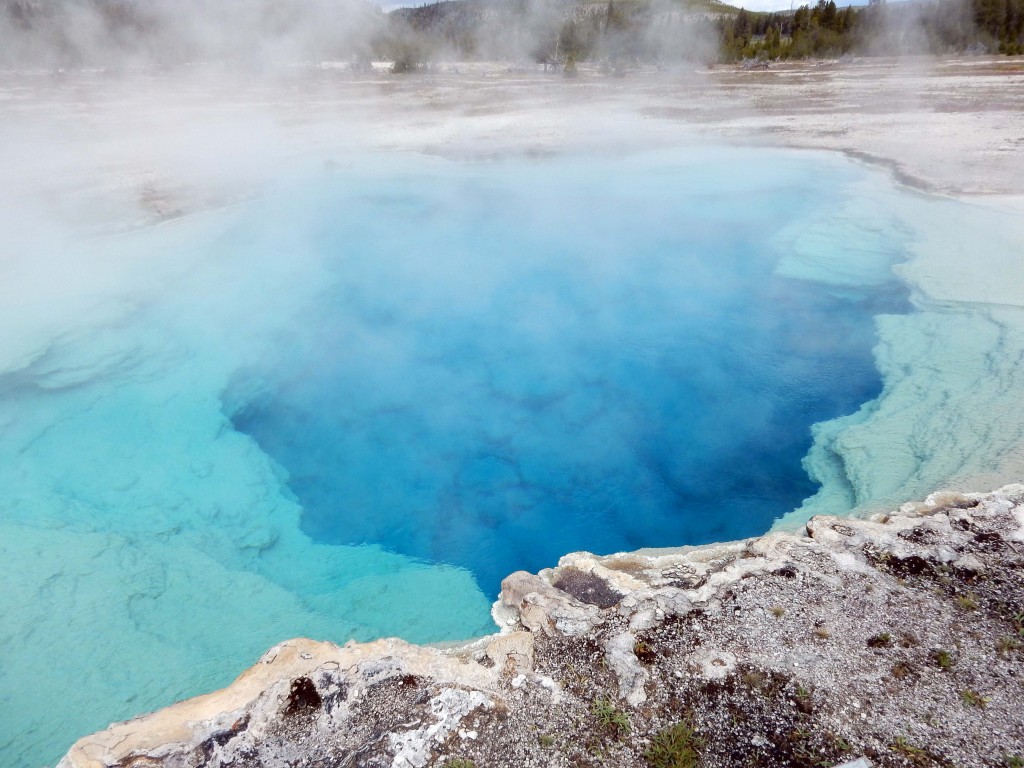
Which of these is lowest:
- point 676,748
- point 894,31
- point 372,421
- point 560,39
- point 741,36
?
point 676,748

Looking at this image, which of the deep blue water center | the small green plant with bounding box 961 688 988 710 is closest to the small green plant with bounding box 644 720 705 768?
the small green plant with bounding box 961 688 988 710

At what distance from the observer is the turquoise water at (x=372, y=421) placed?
3.50 m

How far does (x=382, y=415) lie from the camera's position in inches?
208

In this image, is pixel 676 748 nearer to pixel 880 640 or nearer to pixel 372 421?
pixel 880 640

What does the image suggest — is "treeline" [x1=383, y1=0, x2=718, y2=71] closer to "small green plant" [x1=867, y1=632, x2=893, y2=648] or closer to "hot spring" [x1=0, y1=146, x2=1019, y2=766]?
"hot spring" [x1=0, y1=146, x2=1019, y2=766]

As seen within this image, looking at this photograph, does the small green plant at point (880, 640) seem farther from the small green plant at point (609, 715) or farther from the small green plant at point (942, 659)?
the small green plant at point (609, 715)

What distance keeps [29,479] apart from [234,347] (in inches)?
85.3

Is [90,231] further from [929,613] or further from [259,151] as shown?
[929,613]

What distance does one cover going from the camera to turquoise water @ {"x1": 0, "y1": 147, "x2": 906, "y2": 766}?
3504 mm

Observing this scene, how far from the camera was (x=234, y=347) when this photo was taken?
20.4ft

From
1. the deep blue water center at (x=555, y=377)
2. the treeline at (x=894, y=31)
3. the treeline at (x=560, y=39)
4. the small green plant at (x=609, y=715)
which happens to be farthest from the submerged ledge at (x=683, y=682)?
the treeline at (x=894, y=31)

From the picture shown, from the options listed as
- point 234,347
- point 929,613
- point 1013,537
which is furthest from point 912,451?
point 234,347

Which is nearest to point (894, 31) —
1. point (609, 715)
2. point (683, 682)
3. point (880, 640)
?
point (880, 640)

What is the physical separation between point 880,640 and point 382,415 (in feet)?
13.0
